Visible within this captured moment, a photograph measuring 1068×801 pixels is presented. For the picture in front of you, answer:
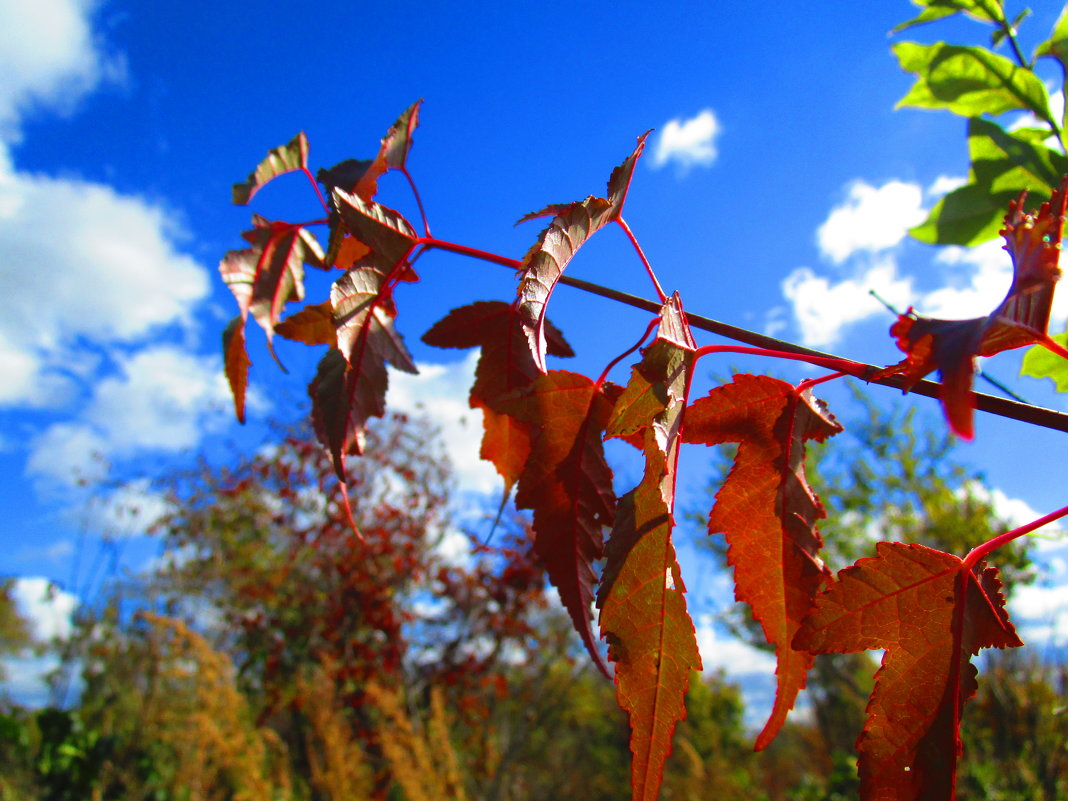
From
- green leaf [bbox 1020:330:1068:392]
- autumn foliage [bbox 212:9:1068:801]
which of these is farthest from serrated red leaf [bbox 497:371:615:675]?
green leaf [bbox 1020:330:1068:392]

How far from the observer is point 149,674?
566cm

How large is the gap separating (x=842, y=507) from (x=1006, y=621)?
25.2 ft

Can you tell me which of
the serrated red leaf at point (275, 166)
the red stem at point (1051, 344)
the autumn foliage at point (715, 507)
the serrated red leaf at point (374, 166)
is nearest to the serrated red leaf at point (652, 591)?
the autumn foliage at point (715, 507)

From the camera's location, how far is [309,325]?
52 centimetres

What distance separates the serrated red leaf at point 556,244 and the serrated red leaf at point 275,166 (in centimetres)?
31

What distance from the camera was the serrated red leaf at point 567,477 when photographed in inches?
14.0

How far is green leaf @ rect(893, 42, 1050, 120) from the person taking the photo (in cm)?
70

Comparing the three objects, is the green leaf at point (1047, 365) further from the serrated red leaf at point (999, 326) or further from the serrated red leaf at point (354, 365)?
the serrated red leaf at point (354, 365)

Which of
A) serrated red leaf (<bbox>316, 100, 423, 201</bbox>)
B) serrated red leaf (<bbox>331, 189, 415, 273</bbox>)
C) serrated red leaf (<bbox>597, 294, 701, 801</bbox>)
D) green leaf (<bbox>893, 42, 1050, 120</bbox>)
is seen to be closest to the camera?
serrated red leaf (<bbox>597, 294, 701, 801</bbox>)

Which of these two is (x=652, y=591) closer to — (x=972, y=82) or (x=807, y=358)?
(x=807, y=358)

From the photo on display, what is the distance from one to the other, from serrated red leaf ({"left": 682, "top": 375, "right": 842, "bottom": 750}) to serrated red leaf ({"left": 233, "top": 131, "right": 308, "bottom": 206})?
16.8 inches

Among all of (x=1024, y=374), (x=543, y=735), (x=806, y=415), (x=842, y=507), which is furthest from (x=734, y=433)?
(x=543, y=735)

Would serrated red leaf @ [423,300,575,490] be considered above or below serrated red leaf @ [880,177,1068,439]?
above

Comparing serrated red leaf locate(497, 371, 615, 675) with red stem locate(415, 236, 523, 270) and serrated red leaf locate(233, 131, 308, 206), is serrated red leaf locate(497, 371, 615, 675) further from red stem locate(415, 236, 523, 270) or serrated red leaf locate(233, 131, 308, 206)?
serrated red leaf locate(233, 131, 308, 206)
